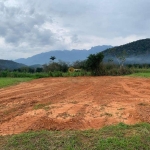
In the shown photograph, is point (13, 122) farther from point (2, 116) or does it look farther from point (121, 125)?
point (121, 125)

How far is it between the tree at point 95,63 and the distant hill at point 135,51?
14.5 m

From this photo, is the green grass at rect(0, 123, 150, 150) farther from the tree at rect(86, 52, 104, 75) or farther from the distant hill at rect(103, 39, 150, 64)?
the distant hill at rect(103, 39, 150, 64)

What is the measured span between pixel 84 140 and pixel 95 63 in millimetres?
14629

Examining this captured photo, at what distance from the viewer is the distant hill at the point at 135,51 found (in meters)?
32.7

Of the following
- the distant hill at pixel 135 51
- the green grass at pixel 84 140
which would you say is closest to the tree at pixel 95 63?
→ the green grass at pixel 84 140

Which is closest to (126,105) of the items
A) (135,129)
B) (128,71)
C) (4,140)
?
(135,129)

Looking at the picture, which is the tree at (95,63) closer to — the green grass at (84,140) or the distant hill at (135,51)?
the green grass at (84,140)

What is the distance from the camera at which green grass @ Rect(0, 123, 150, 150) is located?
9.16 ft

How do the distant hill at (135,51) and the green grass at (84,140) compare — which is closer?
the green grass at (84,140)

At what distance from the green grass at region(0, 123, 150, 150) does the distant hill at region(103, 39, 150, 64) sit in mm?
29162

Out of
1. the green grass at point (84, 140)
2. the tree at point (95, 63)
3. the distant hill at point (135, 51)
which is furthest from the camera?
the distant hill at point (135, 51)

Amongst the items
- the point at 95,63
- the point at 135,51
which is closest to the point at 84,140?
the point at 95,63

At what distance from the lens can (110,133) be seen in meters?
3.21

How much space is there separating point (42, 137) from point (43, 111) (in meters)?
1.80
